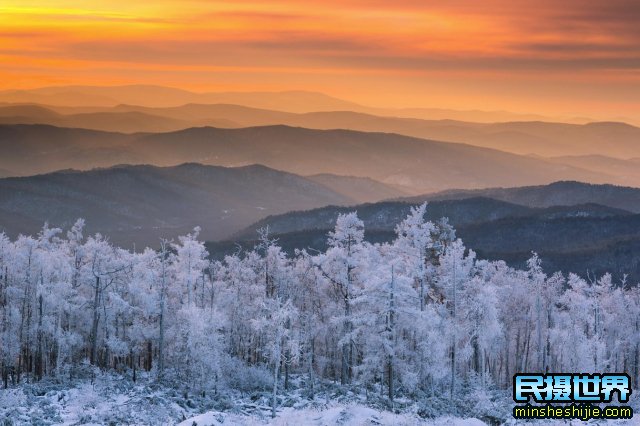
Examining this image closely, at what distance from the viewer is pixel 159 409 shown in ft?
183

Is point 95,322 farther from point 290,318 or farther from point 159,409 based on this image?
point 290,318

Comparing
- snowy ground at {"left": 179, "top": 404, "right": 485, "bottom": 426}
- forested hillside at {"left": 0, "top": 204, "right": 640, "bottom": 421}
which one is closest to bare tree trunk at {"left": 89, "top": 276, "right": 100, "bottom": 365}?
forested hillside at {"left": 0, "top": 204, "right": 640, "bottom": 421}

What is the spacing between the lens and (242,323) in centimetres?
7894

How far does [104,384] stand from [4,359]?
1188cm

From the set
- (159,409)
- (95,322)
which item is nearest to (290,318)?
(159,409)

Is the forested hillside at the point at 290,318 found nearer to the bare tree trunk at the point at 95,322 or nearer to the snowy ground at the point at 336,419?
the bare tree trunk at the point at 95,322

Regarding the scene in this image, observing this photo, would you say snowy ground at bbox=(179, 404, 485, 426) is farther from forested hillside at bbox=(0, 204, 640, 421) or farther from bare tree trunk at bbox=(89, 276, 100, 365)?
bare tree trunk at bbox=(89, 276, 100, 365)

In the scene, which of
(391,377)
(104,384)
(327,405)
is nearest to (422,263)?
(391,377)

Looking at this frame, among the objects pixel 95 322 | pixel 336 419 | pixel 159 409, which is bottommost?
pixel 159 409

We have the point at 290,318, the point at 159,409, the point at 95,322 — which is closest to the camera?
the point at 159,409

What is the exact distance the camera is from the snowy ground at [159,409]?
46125 millimetres

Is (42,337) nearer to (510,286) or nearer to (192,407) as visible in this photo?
(192,407)

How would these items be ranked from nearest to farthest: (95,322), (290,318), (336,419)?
(336,419), (290,318), (95,322)

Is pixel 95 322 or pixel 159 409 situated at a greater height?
pixel 95 322
